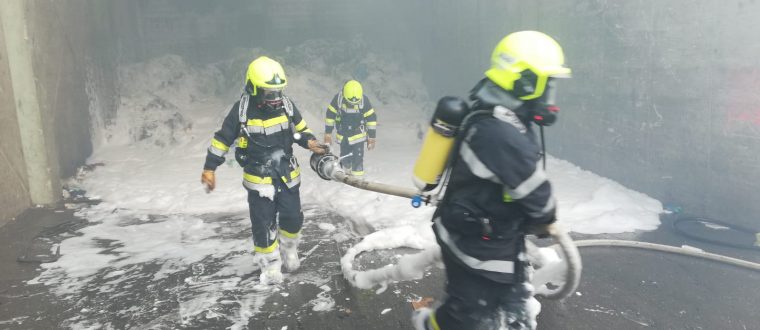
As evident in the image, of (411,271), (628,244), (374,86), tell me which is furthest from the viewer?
(374,86)

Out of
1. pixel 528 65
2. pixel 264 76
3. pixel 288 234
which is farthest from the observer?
pixel 288 234

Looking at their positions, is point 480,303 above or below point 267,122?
below

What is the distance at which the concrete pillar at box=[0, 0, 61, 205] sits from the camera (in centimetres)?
555

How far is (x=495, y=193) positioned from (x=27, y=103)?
6219 mm

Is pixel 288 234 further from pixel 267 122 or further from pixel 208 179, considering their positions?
pixel 267 122

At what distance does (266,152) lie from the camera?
396 cm

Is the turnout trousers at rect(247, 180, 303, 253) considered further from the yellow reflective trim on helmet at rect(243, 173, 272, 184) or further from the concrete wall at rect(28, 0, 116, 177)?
the concrete wall at rect(28, 0, 116, 177)

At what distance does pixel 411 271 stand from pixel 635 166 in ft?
16.8

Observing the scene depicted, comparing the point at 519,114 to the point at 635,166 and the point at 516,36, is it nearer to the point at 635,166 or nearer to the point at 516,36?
the point at 516,36

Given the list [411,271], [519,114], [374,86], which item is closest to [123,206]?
[411,271]

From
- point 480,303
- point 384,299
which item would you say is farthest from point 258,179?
point 480,303

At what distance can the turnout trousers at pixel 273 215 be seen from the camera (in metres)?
3.98

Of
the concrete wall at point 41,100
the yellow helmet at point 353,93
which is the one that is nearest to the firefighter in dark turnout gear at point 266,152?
the yellow helmet at point 353,93

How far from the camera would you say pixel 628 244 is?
4.70 meters
